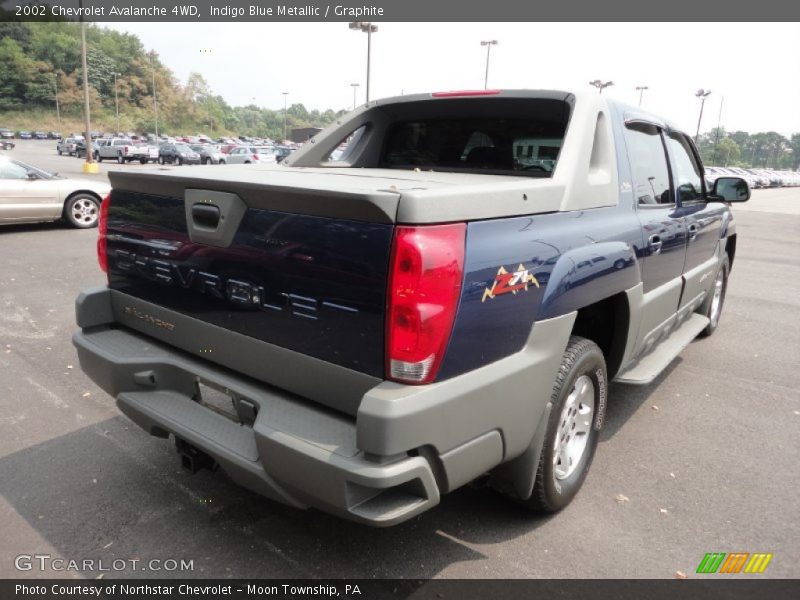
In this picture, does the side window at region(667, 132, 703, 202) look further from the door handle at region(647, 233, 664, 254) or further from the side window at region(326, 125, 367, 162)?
the side window at region(326, 125, 367, 162)

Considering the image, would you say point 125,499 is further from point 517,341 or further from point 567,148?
point 567,148

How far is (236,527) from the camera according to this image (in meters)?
2.76

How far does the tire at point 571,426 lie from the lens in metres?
2.64

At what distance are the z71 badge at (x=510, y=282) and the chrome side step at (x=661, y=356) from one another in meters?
1.49

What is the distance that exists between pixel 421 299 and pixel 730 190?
4097mm

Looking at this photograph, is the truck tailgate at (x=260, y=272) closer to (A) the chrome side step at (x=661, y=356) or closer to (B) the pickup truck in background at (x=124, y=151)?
(A) the chrome side step at (x=661, y=356)

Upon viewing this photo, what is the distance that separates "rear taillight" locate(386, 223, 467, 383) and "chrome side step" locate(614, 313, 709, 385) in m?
1.89

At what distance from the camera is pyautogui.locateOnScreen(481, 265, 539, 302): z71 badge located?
2127 millimetres

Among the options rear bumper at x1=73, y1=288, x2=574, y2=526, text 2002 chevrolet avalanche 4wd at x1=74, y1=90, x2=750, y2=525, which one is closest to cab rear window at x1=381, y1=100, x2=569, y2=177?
text 2002 chevrolet avalanche 4wd at x1=74, y1=90, x2=750, y2=525

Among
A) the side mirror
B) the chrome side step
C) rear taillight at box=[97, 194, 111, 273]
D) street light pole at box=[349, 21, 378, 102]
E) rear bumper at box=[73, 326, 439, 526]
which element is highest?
street light pole at box=[349, 21, 378, 102]

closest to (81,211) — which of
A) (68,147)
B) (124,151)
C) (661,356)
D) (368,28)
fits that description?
(661,356)

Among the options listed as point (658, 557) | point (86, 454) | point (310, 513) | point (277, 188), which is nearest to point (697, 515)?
point (658, 557)

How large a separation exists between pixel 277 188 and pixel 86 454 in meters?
2.22

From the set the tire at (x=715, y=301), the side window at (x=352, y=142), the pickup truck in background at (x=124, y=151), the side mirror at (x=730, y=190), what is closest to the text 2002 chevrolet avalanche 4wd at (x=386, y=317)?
the side window at (x=352, y=142)
